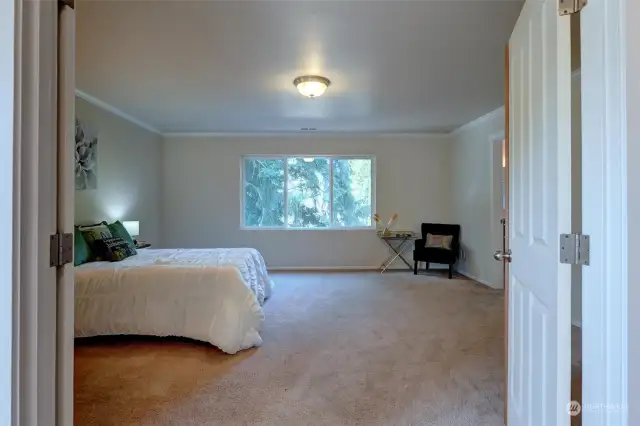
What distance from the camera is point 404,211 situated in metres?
6.45

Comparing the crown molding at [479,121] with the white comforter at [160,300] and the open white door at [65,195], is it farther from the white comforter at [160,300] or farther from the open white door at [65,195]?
the open white door at [65,195]

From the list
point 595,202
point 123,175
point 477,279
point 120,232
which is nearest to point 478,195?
point 477,279

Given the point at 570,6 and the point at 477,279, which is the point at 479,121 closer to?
the point at 477,279

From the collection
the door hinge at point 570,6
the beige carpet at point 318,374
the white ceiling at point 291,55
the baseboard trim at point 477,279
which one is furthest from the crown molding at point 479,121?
the door hinge at point 570,6

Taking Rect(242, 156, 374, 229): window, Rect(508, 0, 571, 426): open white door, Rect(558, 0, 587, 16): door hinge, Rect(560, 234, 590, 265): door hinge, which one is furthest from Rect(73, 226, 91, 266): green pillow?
Rect(558, 0, 587, 16): door hinge

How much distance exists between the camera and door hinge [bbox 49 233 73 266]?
995 mm

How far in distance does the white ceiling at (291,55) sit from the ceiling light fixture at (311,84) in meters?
0.07

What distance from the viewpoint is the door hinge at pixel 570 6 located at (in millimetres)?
1065
